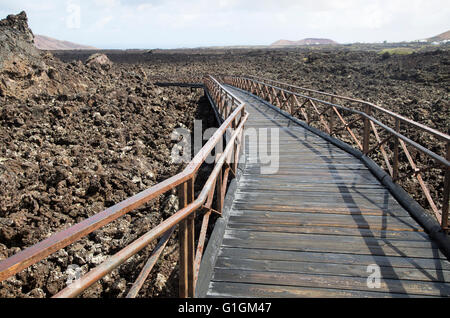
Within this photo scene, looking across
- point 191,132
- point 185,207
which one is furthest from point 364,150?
point 191,132

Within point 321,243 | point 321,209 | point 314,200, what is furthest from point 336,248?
point 314,200

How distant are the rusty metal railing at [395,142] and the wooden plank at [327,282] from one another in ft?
3.17

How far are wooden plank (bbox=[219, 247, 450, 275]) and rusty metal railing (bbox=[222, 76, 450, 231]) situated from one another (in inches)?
24.2

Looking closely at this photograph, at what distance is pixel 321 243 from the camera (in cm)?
322

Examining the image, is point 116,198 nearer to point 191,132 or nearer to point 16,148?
point 16,148

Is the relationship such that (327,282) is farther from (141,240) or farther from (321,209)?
(141,240)

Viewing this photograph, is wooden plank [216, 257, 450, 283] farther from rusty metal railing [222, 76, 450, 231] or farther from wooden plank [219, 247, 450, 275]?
rusty metal railing [222, 76, 450, 231]

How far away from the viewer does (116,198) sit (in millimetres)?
7672

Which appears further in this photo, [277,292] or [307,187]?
[307,187]

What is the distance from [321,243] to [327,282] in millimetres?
624

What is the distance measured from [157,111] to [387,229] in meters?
13.0

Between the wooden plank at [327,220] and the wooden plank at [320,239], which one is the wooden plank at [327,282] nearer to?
the wooden plank at [320,239]

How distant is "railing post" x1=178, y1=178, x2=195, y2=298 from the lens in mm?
2144

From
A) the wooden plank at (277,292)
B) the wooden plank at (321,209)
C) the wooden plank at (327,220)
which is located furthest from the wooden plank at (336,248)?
the wooden plank at (321,209)
